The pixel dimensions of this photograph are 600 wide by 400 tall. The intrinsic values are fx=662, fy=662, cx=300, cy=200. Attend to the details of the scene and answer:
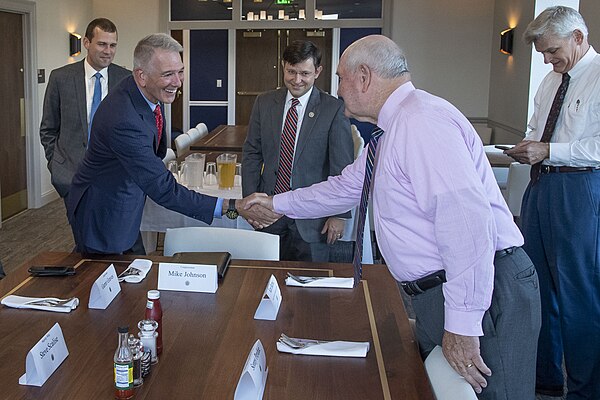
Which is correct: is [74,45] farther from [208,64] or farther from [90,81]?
[90,81]

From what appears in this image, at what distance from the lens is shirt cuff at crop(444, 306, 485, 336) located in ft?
5.61

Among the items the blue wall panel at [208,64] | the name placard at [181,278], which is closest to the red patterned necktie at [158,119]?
the name placard at [181,278]

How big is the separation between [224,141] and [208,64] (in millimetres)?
3886

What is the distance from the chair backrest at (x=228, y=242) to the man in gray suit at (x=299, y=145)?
545 millimetres

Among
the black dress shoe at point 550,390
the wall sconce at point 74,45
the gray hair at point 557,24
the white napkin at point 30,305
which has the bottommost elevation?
the black dress shoe at point 550,390

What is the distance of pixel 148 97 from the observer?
9.09 feet

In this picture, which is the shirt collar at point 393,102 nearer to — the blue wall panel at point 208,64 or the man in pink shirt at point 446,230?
the man in pink shirt at point 446,230

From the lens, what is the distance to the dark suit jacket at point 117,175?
2676 mm

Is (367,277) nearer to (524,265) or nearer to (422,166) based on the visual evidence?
(524,265)

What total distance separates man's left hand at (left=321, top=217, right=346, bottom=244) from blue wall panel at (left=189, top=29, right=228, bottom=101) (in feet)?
23.3

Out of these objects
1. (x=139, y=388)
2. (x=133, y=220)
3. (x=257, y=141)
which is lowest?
(x=139, y=388)

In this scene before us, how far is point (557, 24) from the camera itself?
2.80 meters

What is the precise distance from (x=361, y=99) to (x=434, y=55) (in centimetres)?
796

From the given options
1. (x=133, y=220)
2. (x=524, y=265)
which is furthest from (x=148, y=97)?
(x=524, y=265)
